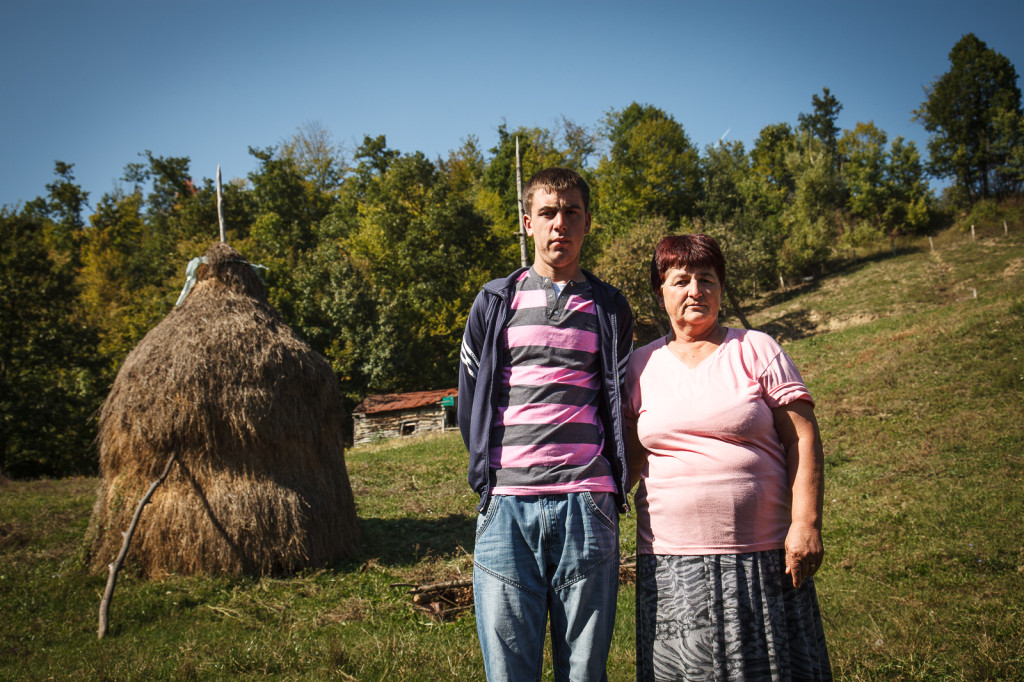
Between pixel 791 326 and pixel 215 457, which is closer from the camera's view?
pixel 215 457

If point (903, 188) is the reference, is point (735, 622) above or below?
below

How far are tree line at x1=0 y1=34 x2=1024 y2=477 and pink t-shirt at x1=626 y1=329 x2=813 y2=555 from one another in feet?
87.4

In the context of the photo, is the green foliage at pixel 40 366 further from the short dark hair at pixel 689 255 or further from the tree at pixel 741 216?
the tree at pixel 741 216

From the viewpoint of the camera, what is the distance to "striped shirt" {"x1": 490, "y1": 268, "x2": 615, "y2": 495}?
7.56ft

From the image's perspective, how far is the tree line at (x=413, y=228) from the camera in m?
24.5

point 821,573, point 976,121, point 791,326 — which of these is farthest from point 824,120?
point 821,573

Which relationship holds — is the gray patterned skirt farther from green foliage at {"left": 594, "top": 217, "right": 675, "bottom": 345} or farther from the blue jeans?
green foliage at {"left": 594, "top": 217, "right": 675, "bottom": 345}

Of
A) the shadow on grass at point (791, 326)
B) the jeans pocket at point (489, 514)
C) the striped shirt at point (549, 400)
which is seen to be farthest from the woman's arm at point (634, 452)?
Answer: the shadow on grass at point (791, 326)

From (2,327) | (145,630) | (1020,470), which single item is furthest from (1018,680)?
(2,327)

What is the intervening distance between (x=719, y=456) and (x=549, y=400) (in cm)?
71

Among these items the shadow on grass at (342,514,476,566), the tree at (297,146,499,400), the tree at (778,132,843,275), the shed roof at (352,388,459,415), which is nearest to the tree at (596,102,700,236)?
the tree at (778,132,843,275)

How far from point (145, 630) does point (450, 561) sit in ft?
14.1

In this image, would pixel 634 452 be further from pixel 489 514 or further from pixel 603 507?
pixel 489 514

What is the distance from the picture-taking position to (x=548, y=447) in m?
2.32
